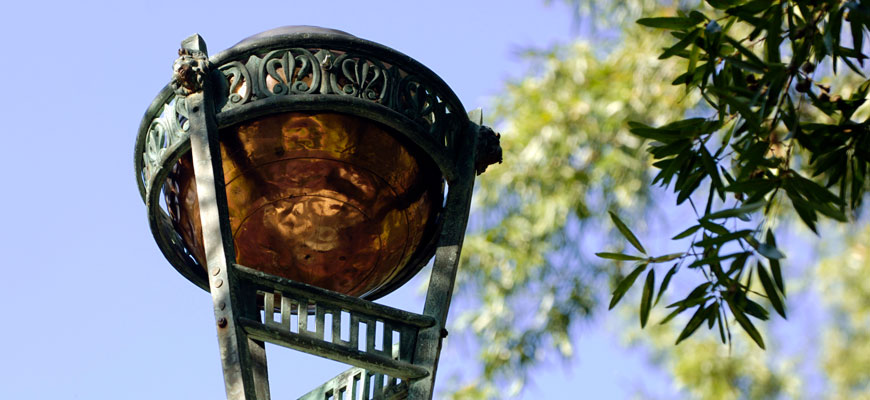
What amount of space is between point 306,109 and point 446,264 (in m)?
0.48

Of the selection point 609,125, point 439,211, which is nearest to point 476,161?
point 439,211

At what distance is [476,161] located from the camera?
3072mm

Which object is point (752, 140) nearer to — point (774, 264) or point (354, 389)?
point (774, 264)

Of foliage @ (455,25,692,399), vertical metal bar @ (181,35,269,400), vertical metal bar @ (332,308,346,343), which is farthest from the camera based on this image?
foliage @ (455,25,692,399)

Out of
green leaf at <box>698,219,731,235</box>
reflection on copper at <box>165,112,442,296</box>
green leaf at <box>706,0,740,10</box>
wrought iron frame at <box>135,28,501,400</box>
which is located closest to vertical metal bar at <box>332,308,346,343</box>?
wrought iron frame at <box>135,28,501,400</box>

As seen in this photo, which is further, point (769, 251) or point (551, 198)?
point (551, 198)

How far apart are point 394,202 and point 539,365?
566 cm

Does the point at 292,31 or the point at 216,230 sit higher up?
the point at 292,31

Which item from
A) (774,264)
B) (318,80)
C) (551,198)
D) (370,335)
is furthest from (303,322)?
(551,198)

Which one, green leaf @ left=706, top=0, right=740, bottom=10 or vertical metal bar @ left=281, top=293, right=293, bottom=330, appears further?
green leaf @ left=706, top=0, right=740, bottom=10

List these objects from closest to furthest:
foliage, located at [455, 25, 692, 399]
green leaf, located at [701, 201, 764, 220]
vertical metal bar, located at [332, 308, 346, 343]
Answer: green leaf, located at [701, 201, 764, 220] < vertical metal bar, located at [332, 308, 346, 343] < foliage, located at [455, 25, 692, 399]

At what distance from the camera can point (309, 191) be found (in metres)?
2.90

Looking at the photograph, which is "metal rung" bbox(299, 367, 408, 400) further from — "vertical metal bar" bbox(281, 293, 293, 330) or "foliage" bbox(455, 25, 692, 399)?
"foliage" bbox(455, 25, 692, 399)

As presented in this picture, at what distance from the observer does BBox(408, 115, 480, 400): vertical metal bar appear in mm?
2707
